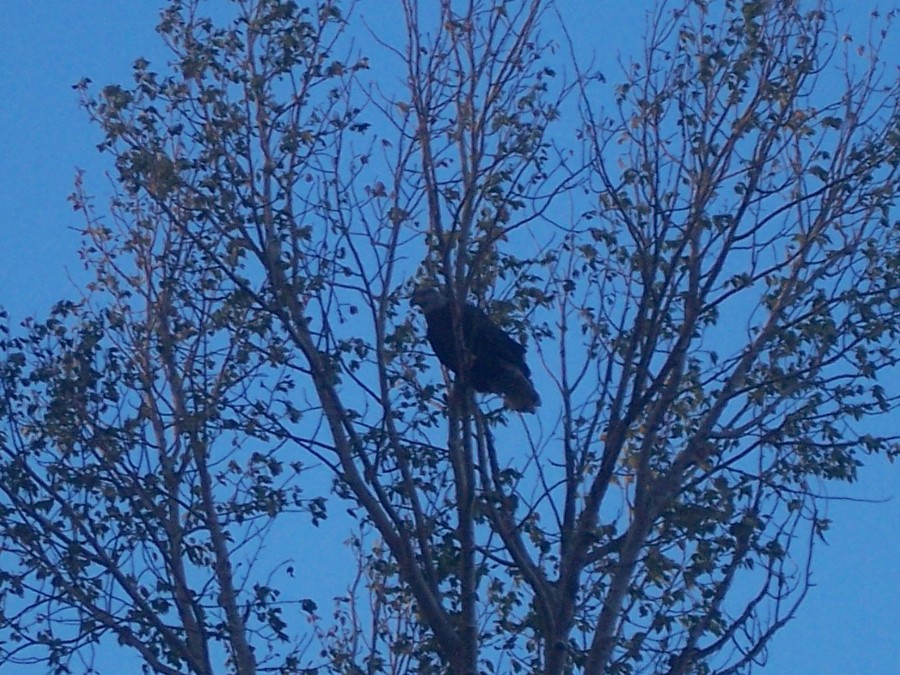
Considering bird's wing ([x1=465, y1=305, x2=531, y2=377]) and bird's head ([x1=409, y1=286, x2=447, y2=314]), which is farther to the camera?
bird's head ([x1=409, y1=286, x2=447, y2=314])

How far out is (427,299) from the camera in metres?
8.40

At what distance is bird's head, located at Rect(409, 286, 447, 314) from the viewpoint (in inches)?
319

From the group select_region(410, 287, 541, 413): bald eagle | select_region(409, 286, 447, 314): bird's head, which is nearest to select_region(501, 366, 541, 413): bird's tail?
select_region(410, 287, 541, 413): bald eagle

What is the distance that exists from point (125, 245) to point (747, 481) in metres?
4.02

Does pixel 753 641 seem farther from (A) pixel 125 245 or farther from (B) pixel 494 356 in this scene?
(A) pixel 125 245

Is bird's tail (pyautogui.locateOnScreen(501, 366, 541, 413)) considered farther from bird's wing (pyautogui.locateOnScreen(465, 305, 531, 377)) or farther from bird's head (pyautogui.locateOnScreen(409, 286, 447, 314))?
bird's head (pyautogui.locateOnScreen(409, 286, 447, 314))

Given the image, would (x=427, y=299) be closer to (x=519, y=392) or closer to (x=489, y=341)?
(x=489, y=341)

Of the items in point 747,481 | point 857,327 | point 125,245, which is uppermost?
point 125,245

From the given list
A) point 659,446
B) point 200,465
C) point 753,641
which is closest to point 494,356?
point 659,446

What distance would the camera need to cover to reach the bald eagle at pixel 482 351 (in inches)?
311

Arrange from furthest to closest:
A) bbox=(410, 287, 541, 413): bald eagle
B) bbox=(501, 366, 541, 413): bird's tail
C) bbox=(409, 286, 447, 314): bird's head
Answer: bbox=(501, 366, 541, 413): bird's tail → bbox=(409, 286, 447, 314): bird's head → bbox=(410, 287, 541, 413): bald eagle

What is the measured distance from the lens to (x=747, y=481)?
7.65m

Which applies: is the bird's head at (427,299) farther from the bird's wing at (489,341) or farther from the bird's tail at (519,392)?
the bird's tail at (519,392)

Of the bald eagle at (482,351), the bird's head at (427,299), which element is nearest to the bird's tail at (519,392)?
the bald eagle at (482,351)
